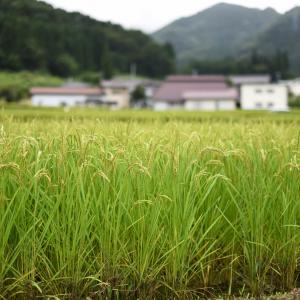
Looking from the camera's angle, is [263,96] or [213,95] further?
[263,96]

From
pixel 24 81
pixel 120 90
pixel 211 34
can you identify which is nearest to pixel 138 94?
pixel 120 90

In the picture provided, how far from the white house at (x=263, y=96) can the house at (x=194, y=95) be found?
4.50 feet

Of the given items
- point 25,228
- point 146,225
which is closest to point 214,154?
point 146,225

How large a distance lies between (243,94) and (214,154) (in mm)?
45065

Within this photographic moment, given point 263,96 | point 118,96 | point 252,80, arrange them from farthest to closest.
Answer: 1. point 252,80
2. point 118,96
3. point 263,96

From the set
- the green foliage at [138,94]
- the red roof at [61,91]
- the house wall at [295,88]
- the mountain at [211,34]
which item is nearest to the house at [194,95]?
the green foliage at [138,94]

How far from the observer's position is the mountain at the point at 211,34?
96188 mm

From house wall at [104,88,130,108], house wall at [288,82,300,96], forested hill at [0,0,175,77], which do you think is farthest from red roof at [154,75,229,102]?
forested hill at [0,0,175,77]

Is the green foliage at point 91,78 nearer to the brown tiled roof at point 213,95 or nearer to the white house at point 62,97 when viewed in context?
the white house at point 62,97

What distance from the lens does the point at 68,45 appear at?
2911 inches

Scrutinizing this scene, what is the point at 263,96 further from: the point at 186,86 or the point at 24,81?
the point at 24,81

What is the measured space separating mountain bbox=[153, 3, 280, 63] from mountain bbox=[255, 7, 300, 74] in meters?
2.71

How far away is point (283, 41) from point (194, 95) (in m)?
40.9

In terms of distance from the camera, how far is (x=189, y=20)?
395 ft
